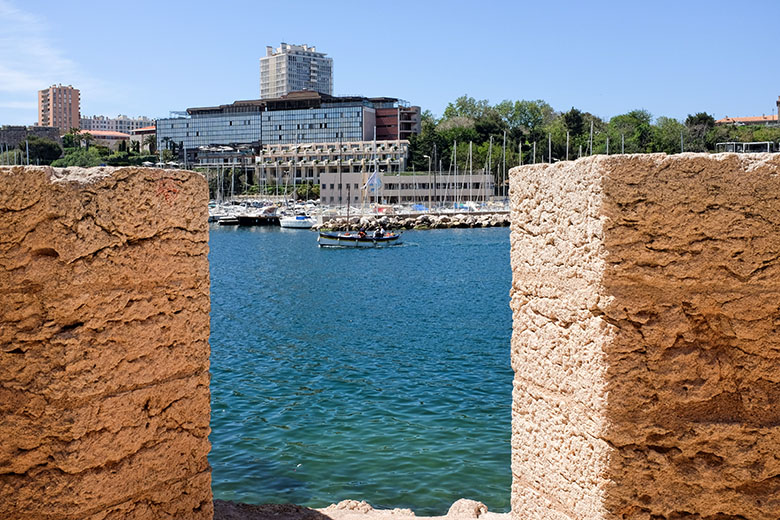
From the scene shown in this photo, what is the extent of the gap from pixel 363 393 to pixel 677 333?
1186 cm

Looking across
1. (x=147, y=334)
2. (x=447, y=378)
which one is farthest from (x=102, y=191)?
(x=447, y=378)

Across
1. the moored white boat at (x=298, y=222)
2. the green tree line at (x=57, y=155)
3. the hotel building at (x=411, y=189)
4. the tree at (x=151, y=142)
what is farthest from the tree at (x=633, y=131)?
the tree at (x=151, y=142)

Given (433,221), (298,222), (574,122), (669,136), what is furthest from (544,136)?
(298,222)

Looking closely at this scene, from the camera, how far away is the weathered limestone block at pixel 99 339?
3.42m

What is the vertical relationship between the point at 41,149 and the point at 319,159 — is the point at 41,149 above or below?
below

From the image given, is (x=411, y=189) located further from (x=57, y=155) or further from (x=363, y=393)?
(x=363, y=393)

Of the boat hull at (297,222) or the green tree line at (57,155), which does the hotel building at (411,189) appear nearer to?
the boat hull at (297,222)

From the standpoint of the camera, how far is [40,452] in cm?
348

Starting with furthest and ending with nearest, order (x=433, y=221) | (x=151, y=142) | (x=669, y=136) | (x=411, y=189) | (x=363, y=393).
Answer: (x=151, y=142), (x=411, y=189), (x=669, y=136), (x=433, y=221), (x=363, y=393)

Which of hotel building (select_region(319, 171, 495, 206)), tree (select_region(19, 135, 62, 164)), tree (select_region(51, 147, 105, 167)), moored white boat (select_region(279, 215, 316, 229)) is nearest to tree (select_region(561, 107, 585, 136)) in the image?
hotel building (select_region(319, 171, 495, 206))

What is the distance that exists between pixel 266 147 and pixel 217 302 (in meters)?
110

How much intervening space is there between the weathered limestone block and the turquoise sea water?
5701mm

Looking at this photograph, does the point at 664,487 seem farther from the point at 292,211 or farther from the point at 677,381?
the point at 292,211

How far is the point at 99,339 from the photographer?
3584mm
